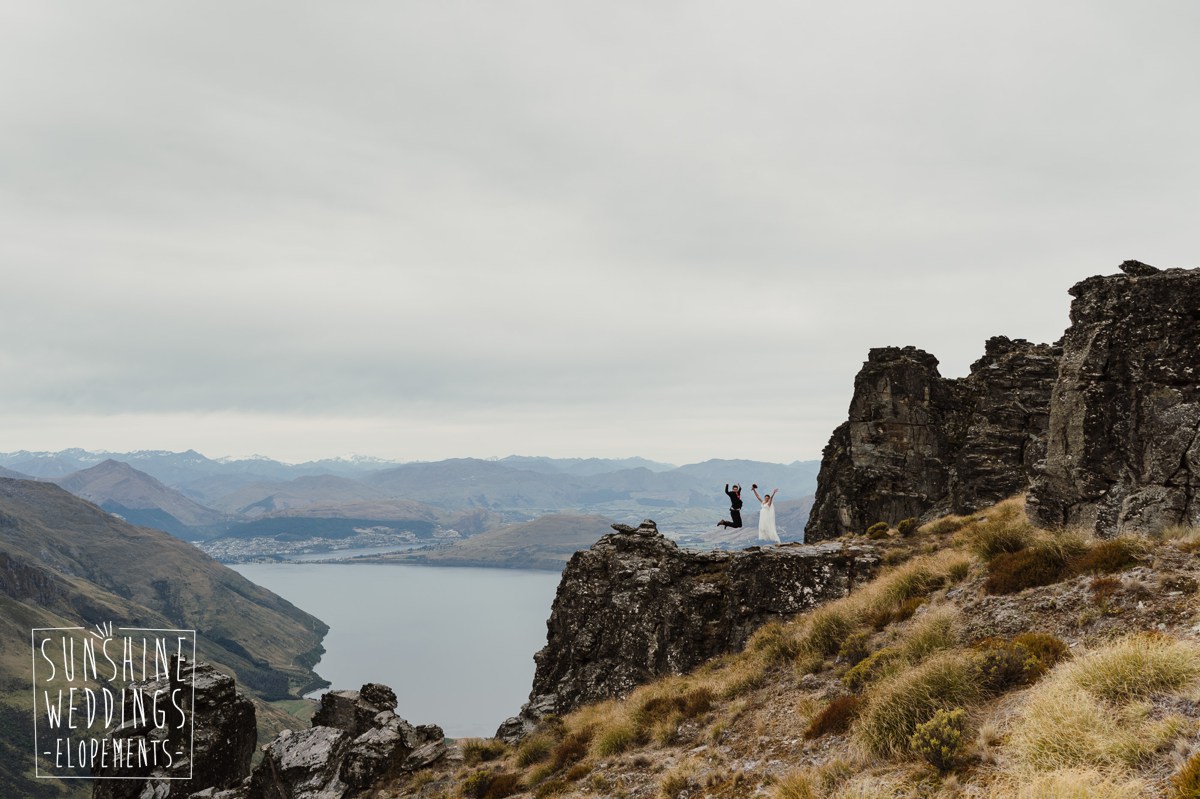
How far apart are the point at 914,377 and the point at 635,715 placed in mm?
35145

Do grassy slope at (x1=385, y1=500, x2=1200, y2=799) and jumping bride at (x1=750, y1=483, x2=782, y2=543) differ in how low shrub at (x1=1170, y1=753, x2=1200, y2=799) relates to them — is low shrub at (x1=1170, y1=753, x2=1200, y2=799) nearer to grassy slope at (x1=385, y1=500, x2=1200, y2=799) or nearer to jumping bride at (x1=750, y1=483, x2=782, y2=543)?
grassy slope at (x1=385, y1=500, x2=1200, y2=799)

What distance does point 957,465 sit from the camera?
137 ft

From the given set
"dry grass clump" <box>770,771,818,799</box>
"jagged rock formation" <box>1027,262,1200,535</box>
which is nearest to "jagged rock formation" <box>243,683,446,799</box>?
"dry grass clump" <box>770,771,818,799</box>

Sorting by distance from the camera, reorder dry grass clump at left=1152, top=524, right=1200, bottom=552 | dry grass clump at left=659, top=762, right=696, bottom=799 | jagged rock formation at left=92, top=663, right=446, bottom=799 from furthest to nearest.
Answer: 1. jagged rock formation at left=92, top=663, right=446, bottom=799
2. dry grass clump at left=659, top=762, right=696, bottom=799
3. dry grass clump at left=1152, top=524, right=1200, bottom=552

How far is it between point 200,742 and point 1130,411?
47304 millimetres

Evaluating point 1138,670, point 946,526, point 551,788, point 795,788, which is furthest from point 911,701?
point 946,526

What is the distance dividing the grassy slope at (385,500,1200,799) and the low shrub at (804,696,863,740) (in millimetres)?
42

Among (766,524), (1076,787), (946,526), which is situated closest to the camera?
(1076,787)

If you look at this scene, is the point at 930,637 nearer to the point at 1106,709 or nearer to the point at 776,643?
the point at 1106,709

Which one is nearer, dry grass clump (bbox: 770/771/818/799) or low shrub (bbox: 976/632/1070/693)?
dry grass clump (bbox: 770/771/818/799)

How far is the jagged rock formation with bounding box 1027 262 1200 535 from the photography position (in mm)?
17500

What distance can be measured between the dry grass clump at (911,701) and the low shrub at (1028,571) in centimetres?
435

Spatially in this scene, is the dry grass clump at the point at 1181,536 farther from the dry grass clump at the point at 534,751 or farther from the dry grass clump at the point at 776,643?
the dry grass clump at the point at 534,751

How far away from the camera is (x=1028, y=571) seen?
54.9 feet
